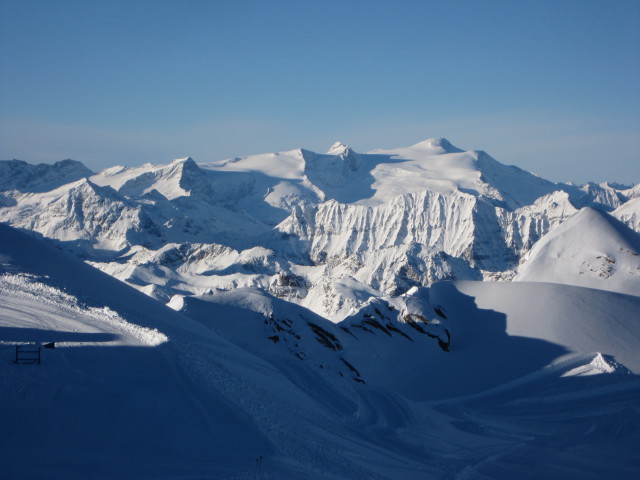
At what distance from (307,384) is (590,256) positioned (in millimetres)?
44045

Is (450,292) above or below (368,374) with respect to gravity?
above

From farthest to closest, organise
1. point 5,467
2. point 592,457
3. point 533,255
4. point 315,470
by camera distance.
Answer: point 533,255
point 592,457
point 315,470
point 5,467

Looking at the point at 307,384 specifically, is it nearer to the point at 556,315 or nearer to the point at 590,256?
the point at 556,315

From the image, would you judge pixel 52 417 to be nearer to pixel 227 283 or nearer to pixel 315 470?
pixel 315 470

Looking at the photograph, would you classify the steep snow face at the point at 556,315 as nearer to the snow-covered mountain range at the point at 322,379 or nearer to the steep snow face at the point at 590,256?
the snow-covered mountain range at the point at 322,379

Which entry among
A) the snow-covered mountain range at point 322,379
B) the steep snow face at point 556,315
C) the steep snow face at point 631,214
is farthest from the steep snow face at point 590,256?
the steep snow face at point 631,214

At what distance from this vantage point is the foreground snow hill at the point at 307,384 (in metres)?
19.7

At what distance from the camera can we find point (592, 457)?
1104 inches

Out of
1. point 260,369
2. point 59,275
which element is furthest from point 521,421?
point 59,275

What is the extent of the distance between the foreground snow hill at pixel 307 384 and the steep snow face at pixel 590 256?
1361 cm

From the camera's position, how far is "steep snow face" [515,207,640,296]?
A: 65188 millimetres

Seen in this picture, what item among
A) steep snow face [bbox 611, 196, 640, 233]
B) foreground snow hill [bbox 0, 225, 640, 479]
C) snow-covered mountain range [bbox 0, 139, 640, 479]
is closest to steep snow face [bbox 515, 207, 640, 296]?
snow-covered mountain range [bbox 0, 139, 640, 479]

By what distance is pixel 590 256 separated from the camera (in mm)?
68438

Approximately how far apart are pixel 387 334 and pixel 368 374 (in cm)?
589
